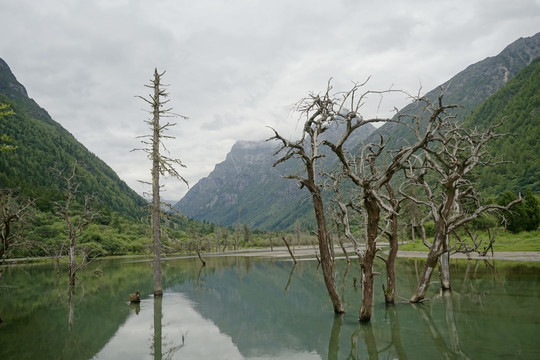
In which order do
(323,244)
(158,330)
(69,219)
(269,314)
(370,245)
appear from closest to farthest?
1. (370,245)
2. (323,244)
3. (158,330)
4. (269,314)
5. (69,219)

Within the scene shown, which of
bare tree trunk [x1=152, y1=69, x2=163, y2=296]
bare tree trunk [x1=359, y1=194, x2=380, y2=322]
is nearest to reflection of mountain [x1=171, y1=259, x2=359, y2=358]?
bare tree trunk [x1=359, y1=194, x2=380, y2=322]

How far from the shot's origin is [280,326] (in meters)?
15.3

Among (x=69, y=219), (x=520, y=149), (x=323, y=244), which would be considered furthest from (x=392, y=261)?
(x=520, y=149)

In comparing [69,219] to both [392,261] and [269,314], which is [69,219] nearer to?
[269,314]

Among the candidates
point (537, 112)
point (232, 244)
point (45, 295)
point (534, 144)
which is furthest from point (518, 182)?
point (45, 295)

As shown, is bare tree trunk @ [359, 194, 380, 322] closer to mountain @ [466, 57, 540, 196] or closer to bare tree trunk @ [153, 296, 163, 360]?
bare tree trunk @ [153, 296, 163, 360]

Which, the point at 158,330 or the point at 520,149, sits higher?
the point at 520,149

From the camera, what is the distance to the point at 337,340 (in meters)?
12.4

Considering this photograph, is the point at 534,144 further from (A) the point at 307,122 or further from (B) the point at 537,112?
(A) the point at 307,122

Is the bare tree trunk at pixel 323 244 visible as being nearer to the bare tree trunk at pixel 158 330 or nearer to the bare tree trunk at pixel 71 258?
the bare tree trunk at pixel 158 330

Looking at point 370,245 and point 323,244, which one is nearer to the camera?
point 370,245

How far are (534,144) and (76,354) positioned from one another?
137m

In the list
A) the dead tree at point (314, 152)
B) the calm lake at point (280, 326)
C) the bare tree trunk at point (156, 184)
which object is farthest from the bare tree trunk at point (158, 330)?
the dead tree at point (314, 152)

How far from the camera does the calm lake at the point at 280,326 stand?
11.3 metres
